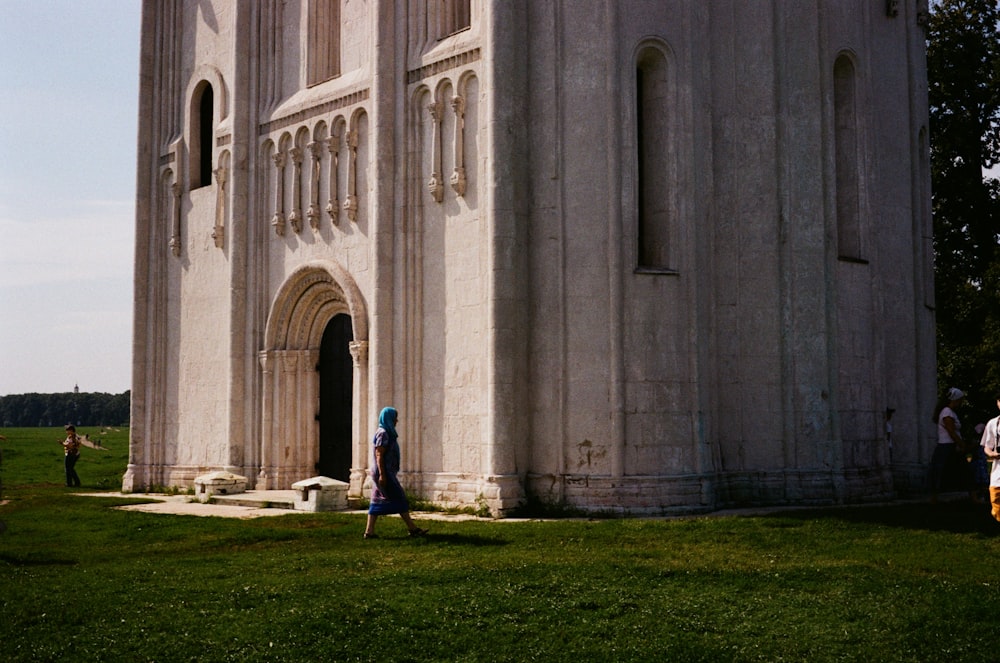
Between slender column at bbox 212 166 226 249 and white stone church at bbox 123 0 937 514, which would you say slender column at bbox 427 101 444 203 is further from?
slender column at bbox 212 166 226 249

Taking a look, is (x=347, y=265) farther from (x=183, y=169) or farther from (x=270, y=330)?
(x=183, y=169)

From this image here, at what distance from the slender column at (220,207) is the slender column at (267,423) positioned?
293cm

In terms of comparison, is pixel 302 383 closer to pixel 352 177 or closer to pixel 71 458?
pixel 352 177

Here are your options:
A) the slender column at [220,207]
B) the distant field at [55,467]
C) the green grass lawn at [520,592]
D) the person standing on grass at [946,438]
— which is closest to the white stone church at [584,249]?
the slender column at [220,207]

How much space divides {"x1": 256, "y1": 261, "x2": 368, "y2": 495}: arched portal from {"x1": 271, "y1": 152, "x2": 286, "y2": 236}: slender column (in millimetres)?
1110

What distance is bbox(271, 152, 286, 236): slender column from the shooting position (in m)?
22.0

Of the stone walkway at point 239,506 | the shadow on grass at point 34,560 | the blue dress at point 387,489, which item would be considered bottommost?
the shadow on grass at point 34,560

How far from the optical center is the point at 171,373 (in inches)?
981

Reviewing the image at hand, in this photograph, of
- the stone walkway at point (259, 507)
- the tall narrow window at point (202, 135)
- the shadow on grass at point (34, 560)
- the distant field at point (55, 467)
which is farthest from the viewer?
the distant field at point (55, 467)

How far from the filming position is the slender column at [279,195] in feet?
72.1

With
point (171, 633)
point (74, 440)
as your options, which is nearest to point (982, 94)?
point (74, 440)

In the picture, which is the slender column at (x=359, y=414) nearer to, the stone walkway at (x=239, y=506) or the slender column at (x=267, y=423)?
the stone walkway at (x=239, y=506)

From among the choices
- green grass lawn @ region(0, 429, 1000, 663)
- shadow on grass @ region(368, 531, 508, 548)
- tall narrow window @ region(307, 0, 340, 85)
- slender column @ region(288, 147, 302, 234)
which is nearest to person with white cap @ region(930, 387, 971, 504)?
green grass lawn @ region(0, 429, 1000, 663)

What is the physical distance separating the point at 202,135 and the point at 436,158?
8.69 meters
